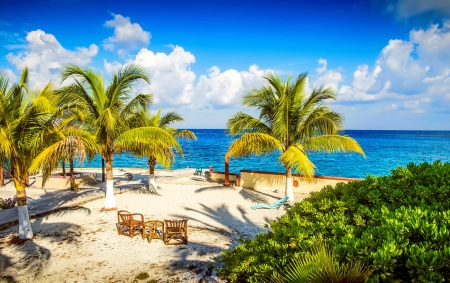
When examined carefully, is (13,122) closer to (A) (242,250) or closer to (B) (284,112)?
(A) (242,250)

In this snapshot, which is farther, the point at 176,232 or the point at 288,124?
the point at 288,124

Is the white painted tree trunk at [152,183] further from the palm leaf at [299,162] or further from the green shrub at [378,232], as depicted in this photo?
the green shrub at [378,232]

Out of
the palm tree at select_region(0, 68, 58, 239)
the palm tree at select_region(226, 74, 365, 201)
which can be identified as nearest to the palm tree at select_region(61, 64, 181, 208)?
the palm tree at select_region(0, 68, 58, 239)

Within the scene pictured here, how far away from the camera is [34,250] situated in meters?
7.30

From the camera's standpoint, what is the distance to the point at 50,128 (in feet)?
26.1

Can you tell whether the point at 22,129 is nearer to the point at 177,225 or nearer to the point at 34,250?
the point at 34,250

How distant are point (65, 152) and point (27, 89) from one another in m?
2.25

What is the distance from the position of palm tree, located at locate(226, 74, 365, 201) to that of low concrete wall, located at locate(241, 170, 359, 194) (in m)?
2.86

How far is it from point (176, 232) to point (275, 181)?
964cm

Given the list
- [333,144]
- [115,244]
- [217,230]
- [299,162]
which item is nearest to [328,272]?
[115,244]

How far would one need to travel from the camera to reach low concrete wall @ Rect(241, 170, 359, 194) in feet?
49.7

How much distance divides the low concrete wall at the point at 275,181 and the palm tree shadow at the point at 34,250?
10.4 m

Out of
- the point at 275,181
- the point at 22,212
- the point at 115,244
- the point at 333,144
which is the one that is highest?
the point at 333,144

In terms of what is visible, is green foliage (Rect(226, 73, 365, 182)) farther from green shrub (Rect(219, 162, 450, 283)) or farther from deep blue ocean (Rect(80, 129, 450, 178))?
deep blue ocean (Rect(80, 129, 450, 178))
